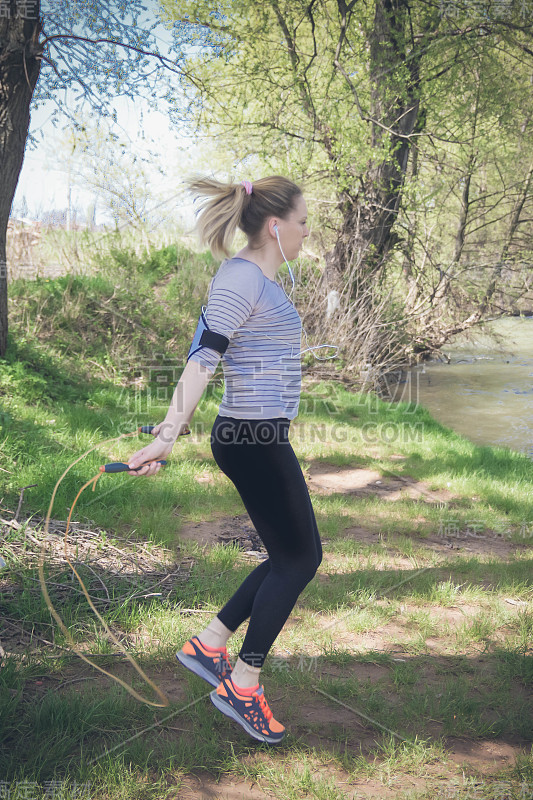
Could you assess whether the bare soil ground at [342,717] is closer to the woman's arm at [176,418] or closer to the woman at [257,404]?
the woman at [257,404]

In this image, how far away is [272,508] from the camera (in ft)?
7.70

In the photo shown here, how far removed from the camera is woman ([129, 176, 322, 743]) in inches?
89.4

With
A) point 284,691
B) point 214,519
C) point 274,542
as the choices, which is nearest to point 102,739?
point 284,691

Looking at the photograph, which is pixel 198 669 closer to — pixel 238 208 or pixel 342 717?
pixel 342 717

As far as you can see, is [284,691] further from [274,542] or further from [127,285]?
[127,285]

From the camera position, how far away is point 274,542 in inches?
95.2

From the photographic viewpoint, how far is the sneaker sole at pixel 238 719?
246 centimetres

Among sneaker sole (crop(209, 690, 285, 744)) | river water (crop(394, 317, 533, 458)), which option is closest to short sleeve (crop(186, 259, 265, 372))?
sneaker sole (crop(209, 690, 285, 744))

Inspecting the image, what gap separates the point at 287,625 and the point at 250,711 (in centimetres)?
106

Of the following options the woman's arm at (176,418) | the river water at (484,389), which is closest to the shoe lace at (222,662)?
the woman's arm at (176,418)

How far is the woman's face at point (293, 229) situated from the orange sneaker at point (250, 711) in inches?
69.8

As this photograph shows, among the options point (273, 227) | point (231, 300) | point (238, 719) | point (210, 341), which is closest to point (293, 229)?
point (273, 227)

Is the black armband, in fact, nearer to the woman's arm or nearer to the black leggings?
the woman's arm

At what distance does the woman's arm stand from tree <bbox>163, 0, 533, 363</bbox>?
8.16 m
